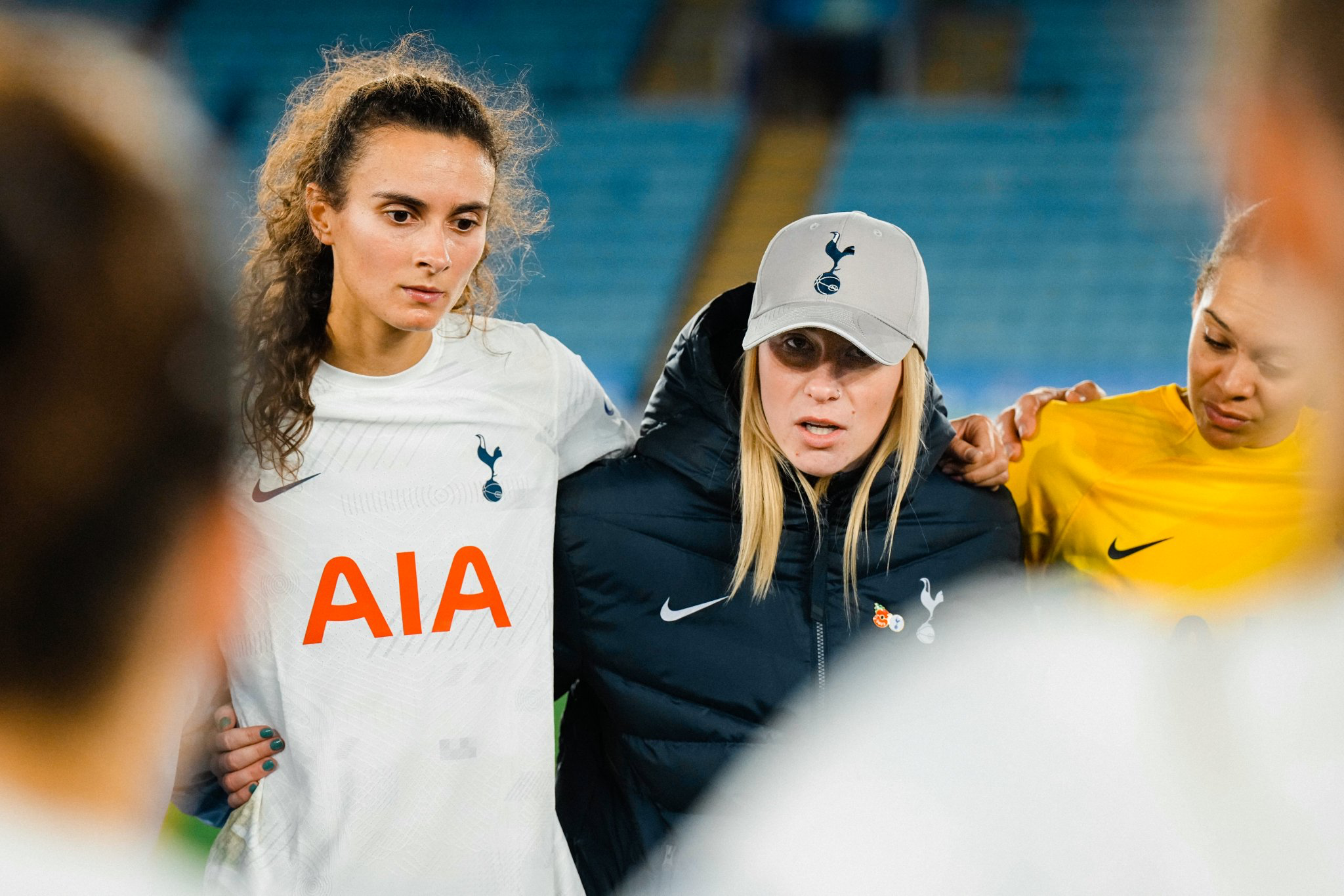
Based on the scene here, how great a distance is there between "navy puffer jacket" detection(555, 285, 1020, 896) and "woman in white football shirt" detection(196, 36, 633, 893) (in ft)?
0.31

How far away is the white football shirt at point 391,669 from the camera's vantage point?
215 cm

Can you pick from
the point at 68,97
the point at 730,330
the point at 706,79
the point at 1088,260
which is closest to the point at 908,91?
the point at 706,79

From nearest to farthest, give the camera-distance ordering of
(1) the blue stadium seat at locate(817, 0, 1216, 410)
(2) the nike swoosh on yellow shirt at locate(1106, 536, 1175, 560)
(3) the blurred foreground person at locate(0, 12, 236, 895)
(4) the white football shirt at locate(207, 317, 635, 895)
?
1. (3) the blurred foreground person at locate(0, 12, 236, 895)
2. (4) the white football shirt at locate(207, 317, 635, 895)
3. (2) the nike swoosh on yellow shirt at locate(1106, 536, 1175, 560)
4. (1) the blue stadium seat at locate(817, 0, 1216, 410)

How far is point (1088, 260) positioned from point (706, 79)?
235 inches

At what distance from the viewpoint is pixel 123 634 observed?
58 cm

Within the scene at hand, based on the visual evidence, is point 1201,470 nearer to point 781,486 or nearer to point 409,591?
point 781,486

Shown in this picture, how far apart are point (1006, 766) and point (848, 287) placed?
3.27ft

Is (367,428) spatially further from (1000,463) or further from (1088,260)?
(1088,260)

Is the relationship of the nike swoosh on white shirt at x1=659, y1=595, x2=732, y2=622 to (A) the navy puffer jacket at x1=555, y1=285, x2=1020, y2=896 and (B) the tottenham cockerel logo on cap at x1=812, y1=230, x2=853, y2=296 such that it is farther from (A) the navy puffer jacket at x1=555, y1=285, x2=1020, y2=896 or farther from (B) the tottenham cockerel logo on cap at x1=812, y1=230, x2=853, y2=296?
(B) the tottenham cockerel logo on cap at x1=812, y1=230, x2=853, y2=296

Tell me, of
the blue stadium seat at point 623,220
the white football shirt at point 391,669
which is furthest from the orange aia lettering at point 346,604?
the blue stadium seat at point 623,220

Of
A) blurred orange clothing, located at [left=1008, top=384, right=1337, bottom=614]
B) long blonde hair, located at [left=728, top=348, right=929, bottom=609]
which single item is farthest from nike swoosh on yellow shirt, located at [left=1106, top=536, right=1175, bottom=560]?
long blonde hair, located at [left=728, top=348, right=929, bottom=609]

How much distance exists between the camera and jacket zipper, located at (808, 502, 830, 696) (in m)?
2.28

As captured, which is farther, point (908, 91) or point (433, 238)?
point (908, 91)

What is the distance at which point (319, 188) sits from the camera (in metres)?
2.32
